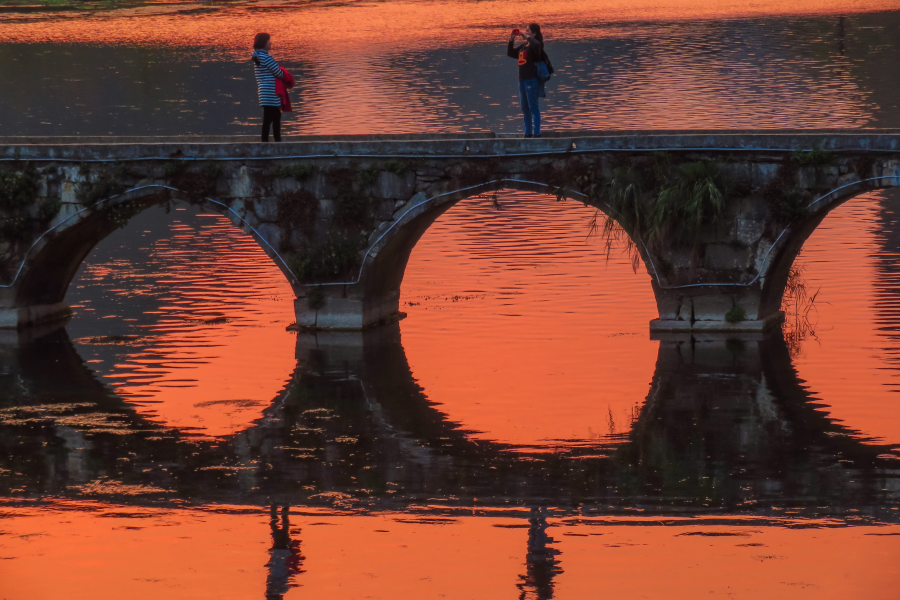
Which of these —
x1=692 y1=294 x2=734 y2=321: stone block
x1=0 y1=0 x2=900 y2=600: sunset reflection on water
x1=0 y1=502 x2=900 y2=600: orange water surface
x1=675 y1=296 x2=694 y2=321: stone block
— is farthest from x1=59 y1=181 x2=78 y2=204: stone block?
x1=692 y1=294 x2=734 y2=321: stone block

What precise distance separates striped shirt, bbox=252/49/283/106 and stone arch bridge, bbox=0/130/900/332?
2.06 ft

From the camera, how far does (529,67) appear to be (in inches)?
731

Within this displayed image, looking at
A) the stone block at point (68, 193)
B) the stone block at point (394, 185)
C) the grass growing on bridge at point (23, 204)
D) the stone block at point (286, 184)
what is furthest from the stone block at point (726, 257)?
the grass growing on bridge at point (23, 204)

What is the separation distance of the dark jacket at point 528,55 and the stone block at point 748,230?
3.36m

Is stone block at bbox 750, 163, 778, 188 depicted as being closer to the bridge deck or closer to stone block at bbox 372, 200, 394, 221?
the bridge deck

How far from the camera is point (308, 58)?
56.6 meters

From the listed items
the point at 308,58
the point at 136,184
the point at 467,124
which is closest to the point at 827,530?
the point at 136,184

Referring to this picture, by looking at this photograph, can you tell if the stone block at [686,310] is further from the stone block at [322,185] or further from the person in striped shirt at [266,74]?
the person in striped shirt at [266,74]

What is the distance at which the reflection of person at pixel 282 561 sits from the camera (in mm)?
10102

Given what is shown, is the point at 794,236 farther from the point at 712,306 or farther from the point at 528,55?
the point at 528,55

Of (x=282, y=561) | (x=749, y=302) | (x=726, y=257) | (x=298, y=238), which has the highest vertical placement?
(x=298, y=238)

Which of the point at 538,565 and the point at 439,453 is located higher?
the point at 439,453

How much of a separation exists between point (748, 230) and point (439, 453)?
19.9ft

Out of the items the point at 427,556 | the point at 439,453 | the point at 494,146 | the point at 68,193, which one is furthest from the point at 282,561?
the point at 68,193
